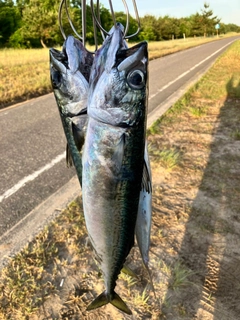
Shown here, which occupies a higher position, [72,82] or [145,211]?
[72,82]

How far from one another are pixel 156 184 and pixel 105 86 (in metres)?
2.96

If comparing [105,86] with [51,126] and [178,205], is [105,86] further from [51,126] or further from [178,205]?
[51,126]

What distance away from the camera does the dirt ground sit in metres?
2.23

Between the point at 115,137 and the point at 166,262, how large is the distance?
190cm

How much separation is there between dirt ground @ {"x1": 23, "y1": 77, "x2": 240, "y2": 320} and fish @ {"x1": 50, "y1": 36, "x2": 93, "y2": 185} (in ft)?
5.22

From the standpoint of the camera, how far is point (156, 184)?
3.81 m

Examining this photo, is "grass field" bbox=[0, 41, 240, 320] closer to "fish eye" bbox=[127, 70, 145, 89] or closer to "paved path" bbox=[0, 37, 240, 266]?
"paved path" bbox=[0, 37, 240, 266]

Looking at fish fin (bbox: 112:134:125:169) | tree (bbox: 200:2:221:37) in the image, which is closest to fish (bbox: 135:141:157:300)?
fish fin (bbox: 112:134:125:169)

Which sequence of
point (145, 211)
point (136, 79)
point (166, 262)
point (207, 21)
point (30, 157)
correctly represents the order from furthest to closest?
point (207, 21), point (30, 157), point (166, 262), point (145, 211), point (136, 79)

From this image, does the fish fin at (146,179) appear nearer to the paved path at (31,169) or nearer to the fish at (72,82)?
the fish at (72,82)

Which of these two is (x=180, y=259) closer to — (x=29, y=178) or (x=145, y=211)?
(x=145, y=211)

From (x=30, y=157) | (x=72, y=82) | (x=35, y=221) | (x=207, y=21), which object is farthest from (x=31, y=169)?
(x=207, y=21)

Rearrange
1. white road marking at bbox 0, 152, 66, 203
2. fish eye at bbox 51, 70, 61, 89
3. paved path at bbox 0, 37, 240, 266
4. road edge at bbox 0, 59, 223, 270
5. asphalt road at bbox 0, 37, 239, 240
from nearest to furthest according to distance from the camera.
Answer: fish eye at bbox 51, 70, 61, 89 → road edge at bbox 0, 59, 223, 270 → paved path at bbox 0, 37, 240, 266 → asphalt road at bbox 0, 37, 239, 240 → white road marking at bbox 0, 152, 66, 203

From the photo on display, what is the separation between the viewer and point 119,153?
3.26 ft
